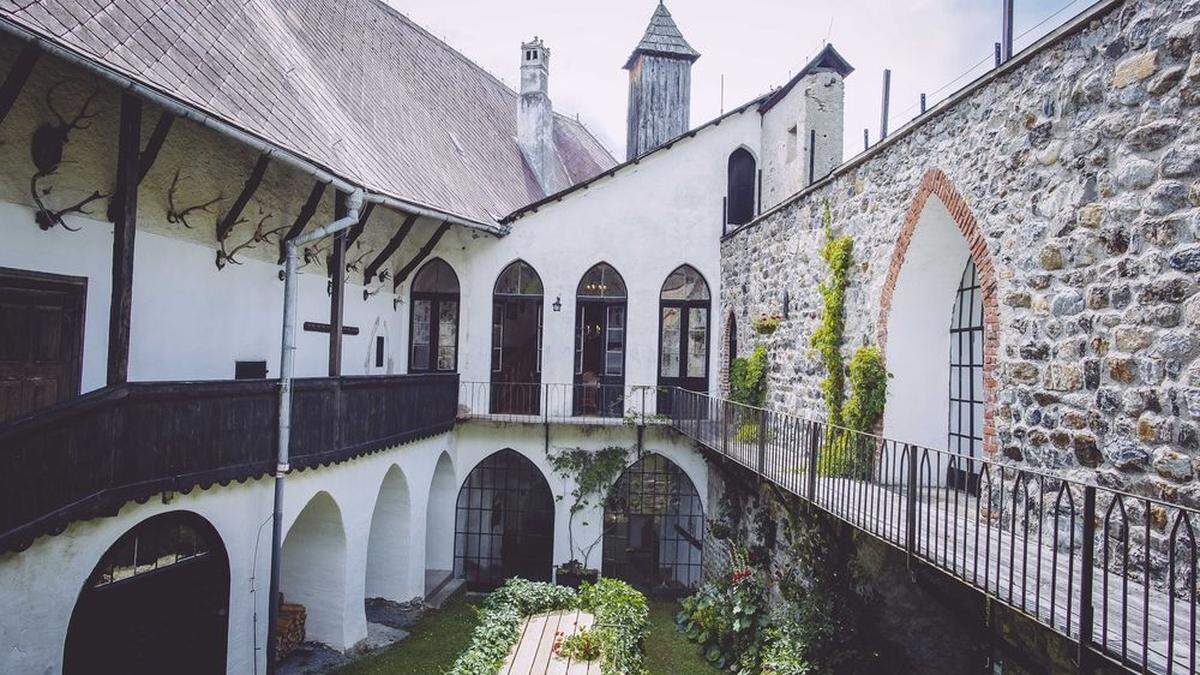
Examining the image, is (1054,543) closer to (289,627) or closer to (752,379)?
(752,379)

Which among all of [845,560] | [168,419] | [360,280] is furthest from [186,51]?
[845,560]

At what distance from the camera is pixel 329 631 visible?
35.1ft

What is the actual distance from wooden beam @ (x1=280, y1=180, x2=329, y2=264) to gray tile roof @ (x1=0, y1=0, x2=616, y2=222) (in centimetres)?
41

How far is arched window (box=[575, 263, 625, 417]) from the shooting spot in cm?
1548

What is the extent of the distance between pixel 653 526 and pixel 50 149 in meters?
12.0

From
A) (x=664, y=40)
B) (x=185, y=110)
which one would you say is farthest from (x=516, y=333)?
(x=664, y=40)

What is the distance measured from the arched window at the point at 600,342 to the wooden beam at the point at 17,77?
10.4m

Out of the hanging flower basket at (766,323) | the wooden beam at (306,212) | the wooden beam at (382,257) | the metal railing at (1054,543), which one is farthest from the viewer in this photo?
the wooden beam at (382,257)

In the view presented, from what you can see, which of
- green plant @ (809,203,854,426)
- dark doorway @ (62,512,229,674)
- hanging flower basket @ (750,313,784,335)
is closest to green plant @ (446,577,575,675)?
dark doorway @ (62,512,229,674)

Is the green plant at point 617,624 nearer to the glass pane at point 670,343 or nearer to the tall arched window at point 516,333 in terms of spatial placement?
the tall arched window at point 516,333

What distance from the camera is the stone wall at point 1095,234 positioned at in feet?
14.2

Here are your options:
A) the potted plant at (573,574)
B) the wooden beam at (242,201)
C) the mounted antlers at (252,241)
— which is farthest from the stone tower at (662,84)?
the wooden beam at (242,201)

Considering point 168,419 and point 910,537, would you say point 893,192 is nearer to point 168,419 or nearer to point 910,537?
point 910,537

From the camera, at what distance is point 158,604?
768cm
